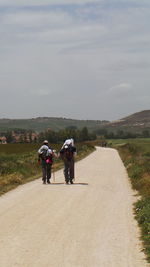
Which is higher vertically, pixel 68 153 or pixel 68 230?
pixel 68 153

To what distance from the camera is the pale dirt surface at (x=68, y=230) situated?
350 inches

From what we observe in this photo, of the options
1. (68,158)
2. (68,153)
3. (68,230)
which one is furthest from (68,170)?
(68,230)

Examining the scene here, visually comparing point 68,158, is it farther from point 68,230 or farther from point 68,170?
point 68,230

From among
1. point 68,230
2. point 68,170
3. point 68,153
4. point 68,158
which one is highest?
point 68,153

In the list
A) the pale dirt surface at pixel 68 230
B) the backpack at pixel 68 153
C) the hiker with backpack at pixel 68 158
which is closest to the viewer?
the pale dirt surface at pixel 68 230

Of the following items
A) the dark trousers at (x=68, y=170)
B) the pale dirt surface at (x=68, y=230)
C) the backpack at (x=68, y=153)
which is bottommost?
the pale dirt surface at (x=68, y=230)

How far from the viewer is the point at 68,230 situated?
11.7m

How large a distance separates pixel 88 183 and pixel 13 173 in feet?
18.6

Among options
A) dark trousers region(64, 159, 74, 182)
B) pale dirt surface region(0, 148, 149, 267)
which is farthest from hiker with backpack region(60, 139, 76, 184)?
pale dirt surface region(0, 148, 149, 267)

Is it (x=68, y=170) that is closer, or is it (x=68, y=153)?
(x=68, y=170)

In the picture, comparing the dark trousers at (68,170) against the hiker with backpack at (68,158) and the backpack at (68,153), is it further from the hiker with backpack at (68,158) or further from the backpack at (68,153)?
the backpack at (68,153)

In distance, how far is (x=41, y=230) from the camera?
1165 centimetres

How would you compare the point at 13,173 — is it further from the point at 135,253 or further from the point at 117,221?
the point at 135,253

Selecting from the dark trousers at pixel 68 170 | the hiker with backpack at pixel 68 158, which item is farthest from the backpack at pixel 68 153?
the dark trousers at pixel 68 170
